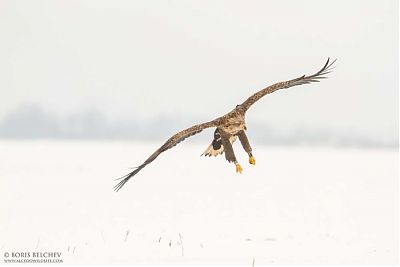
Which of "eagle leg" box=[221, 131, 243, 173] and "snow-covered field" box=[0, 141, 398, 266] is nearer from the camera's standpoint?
"eagle leg" box=[221, 131, 243, 173]

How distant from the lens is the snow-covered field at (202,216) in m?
12.3

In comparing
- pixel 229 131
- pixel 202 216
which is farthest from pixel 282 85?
pixel 202 216

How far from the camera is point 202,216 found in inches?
591

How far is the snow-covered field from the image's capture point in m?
12.3

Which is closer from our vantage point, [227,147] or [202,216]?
[227,147]

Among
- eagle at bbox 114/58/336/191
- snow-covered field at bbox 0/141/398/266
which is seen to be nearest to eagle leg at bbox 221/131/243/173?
eagle at bbox 114/58/336/191

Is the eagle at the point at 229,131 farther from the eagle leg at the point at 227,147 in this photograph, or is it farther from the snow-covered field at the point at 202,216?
the snow-covered field at the point at 202,216

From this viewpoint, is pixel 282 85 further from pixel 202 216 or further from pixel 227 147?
pixel 202 216

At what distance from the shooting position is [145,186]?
65.0ft

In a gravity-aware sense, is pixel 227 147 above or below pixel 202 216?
above

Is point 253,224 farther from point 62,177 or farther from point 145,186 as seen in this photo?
point 62,177

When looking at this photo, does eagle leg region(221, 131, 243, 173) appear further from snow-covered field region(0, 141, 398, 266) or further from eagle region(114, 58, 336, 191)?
snow-covered field region(0, 141, 398, 266)

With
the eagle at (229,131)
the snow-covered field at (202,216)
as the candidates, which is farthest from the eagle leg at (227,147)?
the snow-covered field at (202,216)

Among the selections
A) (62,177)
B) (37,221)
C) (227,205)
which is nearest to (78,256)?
(37,221)
